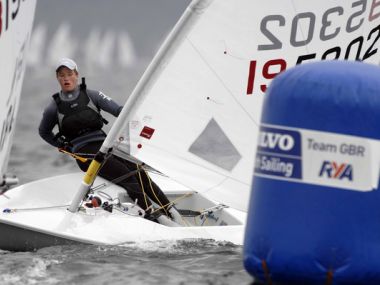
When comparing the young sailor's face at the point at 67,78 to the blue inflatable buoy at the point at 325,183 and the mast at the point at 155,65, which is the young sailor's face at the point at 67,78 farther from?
the blue inflatable buoy at the point at 325,183

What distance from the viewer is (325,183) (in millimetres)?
3422

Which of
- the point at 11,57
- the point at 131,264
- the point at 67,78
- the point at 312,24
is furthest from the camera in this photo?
the point at 67,78

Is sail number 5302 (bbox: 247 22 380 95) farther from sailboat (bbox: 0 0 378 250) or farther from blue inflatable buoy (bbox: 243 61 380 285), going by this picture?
blue inflatable buoy (bbox: 243 61 380 285)

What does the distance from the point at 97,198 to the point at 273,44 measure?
1521 mm

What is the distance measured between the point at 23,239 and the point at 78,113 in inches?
41.8

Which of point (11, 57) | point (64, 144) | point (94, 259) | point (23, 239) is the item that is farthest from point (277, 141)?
point (64, 144)

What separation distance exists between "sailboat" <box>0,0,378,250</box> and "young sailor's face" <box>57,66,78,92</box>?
2.36 feet

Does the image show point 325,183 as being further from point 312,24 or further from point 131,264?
point 312,24

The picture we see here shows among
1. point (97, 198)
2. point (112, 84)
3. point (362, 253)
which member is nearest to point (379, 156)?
point (362, 253)

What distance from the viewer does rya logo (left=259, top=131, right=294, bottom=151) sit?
137 inches

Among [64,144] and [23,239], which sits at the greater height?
[64,144]

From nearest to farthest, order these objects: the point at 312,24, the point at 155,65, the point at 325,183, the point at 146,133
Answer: the point at 325,183 → the point at 155,65 → the point at 146,133 → the point at 312,24

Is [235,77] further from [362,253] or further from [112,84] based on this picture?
[112,84]

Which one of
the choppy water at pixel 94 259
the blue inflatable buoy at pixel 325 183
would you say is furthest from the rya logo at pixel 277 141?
the choppy water at pixel 94 259
